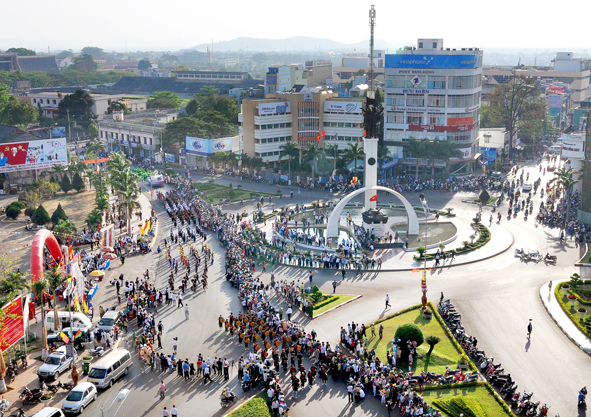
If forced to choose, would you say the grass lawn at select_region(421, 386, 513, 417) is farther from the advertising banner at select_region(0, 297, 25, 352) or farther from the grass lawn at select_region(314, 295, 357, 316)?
the advertising banner at select_region(0, 297, 25, 352)

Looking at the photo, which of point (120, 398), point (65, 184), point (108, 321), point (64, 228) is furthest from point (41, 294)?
point (65, 184)

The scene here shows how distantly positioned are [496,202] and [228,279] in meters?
37.8

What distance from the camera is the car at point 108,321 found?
1535 inches

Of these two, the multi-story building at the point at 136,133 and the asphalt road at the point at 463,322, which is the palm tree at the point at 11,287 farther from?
the multi-story building at the point at 136,133

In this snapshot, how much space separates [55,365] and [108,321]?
5566mm

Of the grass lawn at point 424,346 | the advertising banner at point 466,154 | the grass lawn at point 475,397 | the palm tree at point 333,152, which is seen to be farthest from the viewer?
the advertising banner at point 466,154

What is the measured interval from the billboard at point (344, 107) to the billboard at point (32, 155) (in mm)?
37481

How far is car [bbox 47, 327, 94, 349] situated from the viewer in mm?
37500

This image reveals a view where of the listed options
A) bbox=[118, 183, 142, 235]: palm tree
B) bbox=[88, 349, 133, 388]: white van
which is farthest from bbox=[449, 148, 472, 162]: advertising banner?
→ bbox=[88, 349, 133, 388]: white van

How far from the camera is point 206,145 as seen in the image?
95438mm

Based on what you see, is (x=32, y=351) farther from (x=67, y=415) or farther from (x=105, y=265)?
(x=105, y=265)

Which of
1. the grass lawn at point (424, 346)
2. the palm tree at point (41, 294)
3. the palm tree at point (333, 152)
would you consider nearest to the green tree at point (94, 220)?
the palm tree at point (41, 294)

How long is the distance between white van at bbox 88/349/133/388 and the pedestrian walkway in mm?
26155

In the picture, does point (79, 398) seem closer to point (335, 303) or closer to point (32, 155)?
point (335, 303)
